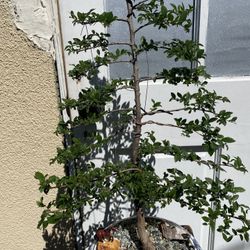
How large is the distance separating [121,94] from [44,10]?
0.32 metres

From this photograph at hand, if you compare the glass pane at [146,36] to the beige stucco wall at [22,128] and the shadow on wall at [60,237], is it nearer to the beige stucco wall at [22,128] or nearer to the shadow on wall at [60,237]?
the beige stucco wall at [22,128]

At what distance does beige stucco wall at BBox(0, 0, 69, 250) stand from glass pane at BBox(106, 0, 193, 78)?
0.20 metres

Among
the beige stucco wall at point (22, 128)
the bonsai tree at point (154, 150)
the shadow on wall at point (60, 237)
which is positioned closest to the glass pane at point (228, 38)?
the bonsai tree at point (154, 150)

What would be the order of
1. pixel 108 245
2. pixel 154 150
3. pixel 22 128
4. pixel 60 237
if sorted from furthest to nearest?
1. pixel 60 237
2. pixel 22 128
3. pixel 108 245
4. pixel 154 150

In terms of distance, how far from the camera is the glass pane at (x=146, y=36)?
988mm

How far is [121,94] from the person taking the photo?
1.07 m

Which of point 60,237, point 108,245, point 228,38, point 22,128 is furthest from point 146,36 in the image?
point 60,237

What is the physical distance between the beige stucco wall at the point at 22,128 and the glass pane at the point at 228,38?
0.48m

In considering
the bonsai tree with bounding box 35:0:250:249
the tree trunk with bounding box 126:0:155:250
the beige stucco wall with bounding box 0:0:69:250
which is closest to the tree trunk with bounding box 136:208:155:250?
the tree trunk with bounding box 126:0:155:250

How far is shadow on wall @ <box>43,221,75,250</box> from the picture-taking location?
123 cm

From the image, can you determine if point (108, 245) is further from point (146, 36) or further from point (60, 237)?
point (146, 36)

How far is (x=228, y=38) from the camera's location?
1031 mm

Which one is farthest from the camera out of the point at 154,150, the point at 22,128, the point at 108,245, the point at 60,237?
the point at 60,237

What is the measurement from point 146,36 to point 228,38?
0.24 meters
